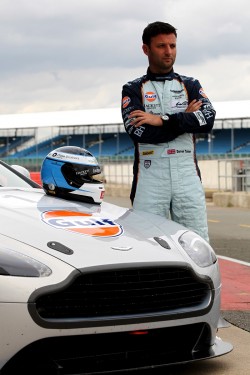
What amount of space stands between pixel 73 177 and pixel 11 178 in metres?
0.73

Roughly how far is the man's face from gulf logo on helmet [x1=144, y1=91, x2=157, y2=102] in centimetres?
15

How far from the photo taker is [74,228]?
4.04 metres

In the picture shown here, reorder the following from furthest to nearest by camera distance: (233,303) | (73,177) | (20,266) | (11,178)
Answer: (233,303), (11,178), (73,177), (20,266)

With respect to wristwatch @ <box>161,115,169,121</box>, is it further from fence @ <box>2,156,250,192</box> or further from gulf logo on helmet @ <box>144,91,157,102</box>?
fence @ <box>2,156,250,192</box>

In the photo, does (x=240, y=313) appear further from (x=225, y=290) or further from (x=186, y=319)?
(x=186, y=319)

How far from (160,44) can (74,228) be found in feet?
5.28

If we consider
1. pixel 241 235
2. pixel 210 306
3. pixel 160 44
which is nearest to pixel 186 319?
pixel 210 306

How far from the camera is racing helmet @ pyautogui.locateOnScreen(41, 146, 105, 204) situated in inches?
187

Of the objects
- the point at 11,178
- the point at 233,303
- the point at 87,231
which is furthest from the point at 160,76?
the point at 233,303

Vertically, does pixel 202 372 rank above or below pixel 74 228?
below

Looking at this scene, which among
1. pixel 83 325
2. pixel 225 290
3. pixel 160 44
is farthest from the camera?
pixel 225 290

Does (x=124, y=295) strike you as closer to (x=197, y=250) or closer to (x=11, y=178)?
(x=197, y=250)

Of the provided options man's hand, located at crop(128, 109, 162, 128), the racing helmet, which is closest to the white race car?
the racing helmet

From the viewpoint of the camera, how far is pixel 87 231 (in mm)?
4039
